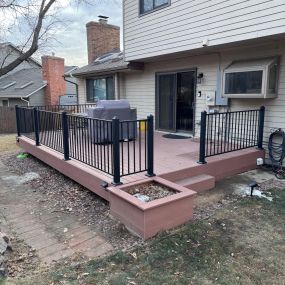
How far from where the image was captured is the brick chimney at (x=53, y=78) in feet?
61.3

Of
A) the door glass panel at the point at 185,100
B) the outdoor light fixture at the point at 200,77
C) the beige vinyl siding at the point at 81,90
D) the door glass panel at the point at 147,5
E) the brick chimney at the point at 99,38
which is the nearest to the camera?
the outdoor light fixture at the point at 200,77

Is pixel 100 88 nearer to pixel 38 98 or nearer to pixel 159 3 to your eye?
pixel 159 3

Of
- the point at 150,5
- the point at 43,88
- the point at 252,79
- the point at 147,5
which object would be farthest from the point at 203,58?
the point at 43,88

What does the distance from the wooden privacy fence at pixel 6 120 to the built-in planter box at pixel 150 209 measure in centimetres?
1320

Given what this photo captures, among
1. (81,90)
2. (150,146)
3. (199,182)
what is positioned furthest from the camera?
(81,90)

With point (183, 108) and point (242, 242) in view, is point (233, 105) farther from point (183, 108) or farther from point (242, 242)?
point (242, 242)

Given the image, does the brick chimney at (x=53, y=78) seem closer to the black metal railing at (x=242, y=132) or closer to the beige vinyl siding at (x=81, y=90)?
the beige vinyl siding at (x=81, y=90)

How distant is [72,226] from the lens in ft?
11.3

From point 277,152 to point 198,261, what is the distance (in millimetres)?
3937

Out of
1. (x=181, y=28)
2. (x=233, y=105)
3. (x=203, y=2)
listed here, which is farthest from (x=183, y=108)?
(x=203, y=2)

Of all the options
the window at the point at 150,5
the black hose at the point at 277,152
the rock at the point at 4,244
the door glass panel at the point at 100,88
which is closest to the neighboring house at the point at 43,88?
the door glass panel at the point at 100,88

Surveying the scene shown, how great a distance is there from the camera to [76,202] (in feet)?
14.0

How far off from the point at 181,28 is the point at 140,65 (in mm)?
2654

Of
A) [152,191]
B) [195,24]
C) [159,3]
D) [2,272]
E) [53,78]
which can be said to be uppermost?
[159,3]
